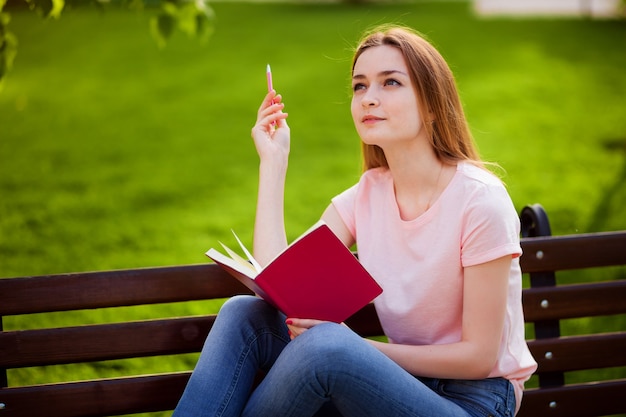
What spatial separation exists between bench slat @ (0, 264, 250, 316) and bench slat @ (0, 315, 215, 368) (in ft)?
0.27

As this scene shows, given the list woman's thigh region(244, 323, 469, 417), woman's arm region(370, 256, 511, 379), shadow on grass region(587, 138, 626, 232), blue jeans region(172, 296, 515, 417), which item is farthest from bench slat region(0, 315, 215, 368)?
shadow on grass region(587, 138, 626, 232)

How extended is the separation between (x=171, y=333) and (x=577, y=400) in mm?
1528

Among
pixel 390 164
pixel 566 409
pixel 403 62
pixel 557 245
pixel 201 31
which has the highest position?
pixel 201 31

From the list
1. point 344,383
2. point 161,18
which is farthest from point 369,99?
point 161,18

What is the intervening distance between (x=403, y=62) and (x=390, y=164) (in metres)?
0.36

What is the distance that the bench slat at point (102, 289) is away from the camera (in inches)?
102

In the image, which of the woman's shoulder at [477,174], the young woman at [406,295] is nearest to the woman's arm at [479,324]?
the young woman at [406,295]

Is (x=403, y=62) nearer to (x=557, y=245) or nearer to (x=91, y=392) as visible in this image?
(x=557, y=245)

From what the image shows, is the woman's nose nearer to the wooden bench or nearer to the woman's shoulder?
the woman's shoulder

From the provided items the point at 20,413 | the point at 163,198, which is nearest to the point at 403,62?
the point at 20,413

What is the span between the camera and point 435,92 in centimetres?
249

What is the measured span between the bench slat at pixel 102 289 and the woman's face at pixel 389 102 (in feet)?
2.50

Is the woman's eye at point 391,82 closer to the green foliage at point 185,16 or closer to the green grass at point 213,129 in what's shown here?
the green grass at point 213,129

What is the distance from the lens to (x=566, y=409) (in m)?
2.82
